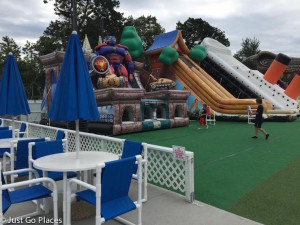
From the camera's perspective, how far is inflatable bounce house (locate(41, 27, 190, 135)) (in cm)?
1259

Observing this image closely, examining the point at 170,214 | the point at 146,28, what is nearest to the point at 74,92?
the point at 170,214

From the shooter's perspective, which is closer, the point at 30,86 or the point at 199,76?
the point at 199,76

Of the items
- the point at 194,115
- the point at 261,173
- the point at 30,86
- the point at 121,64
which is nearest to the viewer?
the point at 261,173

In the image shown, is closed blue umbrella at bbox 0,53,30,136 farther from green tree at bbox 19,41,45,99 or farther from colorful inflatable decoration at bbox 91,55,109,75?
green tree at bbox 19,41,45,99

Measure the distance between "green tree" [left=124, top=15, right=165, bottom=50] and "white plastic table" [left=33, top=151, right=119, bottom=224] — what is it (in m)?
38.6

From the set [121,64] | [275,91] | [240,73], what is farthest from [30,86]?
[275,91]

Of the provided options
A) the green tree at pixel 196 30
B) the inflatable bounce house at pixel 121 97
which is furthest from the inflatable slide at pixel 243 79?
the green tree at pixel 196 30

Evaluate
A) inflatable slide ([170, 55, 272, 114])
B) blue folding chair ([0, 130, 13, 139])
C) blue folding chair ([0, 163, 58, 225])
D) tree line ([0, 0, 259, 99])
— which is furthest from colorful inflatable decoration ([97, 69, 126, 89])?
tree line ([0, 0, 259, 99])

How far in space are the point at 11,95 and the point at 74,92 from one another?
371 centimetres

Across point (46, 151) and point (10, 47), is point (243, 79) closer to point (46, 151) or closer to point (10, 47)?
point (46, 151)

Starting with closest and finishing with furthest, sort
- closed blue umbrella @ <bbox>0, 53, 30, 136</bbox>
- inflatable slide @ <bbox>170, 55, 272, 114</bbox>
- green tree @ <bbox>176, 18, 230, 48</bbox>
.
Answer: closed blue umbrella @ <bbox>0, 53, 30, 136</bbox>
inflatable slide @ <bbox>170, 55, 272, 114</bbox>
green tree @ <bbox>176, 18, 230, 48</bbox>

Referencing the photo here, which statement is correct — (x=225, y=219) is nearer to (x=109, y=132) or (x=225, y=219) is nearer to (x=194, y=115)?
(x=109, y=132)

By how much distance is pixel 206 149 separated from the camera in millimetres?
8664

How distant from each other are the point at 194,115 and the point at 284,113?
5982 mm
